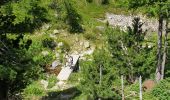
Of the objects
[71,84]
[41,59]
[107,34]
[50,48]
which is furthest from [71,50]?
[41,59]

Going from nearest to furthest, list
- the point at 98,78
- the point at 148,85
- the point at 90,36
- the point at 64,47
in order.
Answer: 1. the point at 98,78
2. the point at 148,85
3. the point at 64,47
4. the point at 90,36

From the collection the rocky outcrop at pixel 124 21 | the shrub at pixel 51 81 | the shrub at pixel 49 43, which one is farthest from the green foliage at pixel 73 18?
the shrub at pixel 51 81

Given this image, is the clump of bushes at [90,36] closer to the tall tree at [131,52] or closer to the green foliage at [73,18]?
the green foliage at [73,18]

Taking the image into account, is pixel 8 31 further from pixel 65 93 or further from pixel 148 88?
pixel 65 93

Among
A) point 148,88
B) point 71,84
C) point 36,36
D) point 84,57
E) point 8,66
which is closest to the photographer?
point 8,66

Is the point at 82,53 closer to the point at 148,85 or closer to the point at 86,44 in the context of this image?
the point at 86,44

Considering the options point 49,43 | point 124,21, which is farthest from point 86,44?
point 124,21

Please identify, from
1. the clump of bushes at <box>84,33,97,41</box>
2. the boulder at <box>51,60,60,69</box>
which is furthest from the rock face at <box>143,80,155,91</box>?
the clump of bushes at <box>84,33,97,41</box>
